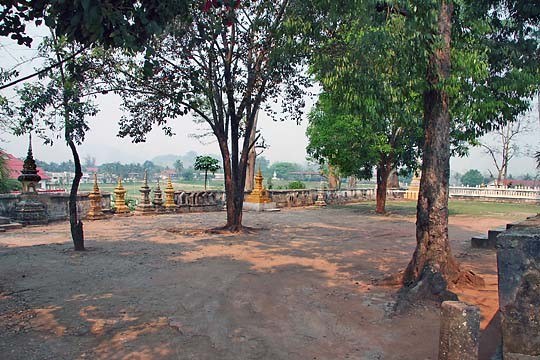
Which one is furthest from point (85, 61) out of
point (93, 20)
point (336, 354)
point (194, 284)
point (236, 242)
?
point (336, 354)

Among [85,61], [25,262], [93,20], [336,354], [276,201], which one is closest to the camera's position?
[93,20]

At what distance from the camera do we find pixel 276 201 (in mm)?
22828

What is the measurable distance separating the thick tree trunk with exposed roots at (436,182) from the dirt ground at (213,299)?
0.54 meters

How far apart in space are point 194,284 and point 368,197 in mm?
24998

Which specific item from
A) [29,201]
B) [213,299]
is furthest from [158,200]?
[213,299]

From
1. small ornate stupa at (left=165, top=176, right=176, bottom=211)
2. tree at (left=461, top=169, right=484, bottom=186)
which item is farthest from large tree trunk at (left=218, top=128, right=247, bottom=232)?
tree at (left=461, top=169, right=484, bottom=186)

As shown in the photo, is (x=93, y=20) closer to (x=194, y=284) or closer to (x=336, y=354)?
(x=336, y=354)

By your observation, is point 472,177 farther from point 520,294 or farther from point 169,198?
point 520,294

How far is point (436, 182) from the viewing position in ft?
22.0

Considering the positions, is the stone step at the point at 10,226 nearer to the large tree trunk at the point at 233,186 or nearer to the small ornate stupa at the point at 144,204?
the small ornate stupa at the point at 144,204

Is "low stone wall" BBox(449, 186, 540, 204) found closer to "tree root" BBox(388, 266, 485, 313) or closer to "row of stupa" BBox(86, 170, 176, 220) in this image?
"row of stupa" BBox(86, 170, 176, 220)

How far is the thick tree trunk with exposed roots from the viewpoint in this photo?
6.63 m

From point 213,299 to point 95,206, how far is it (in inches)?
465

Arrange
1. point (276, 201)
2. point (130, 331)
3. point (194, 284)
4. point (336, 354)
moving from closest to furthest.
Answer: point (336, 354) < point (130, 331) < point (194, 284) < point (276, 201)
